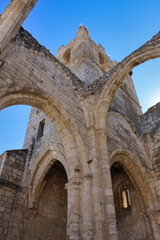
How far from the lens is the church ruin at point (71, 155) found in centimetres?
416

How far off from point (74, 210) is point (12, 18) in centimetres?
421

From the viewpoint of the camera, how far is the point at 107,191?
4.26m

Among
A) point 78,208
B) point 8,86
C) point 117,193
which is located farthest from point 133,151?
point 8,86

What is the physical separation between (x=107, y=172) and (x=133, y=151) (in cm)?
331

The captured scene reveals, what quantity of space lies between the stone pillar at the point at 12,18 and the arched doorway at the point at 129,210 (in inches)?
236

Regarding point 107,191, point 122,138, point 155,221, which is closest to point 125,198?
point 155,221

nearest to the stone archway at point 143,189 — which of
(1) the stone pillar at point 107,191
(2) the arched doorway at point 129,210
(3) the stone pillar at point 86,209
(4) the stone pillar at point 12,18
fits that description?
(2) the arched doorway at point 129,210

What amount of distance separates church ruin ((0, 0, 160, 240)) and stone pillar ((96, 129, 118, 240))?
0.02 metres

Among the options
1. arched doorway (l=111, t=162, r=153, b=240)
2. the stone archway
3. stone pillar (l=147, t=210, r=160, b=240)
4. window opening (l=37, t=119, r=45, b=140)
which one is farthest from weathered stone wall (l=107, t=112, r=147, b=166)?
window opening (l=37, t=119, r=45, b=140)

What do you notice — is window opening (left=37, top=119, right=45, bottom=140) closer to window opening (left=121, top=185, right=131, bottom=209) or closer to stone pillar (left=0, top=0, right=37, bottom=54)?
window opening (left=121, top=185, right=131, bottom=209)

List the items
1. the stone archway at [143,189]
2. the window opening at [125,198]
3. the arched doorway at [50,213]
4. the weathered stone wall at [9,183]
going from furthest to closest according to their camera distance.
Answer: the window opening at [125,198] → the stone archway at [143,189] → the arched doorway at [50,213] → the weathered stone wall at [9,183]

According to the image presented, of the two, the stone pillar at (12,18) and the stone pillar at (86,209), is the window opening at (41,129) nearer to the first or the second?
the stone pillar at (86,209)

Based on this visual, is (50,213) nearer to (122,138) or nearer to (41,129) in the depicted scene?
(41,129)

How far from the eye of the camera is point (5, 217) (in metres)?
5.63
